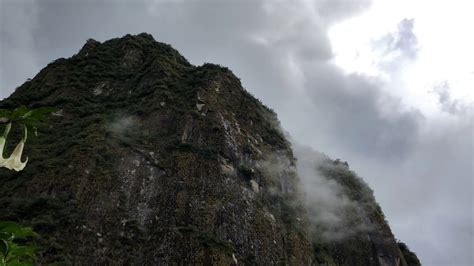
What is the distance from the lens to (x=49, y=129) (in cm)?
3169

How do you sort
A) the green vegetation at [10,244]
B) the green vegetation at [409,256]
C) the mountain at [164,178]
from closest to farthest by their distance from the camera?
the green vegetation at [10,244] < the mountain at [164,178] < the green vegetation at [409,256]

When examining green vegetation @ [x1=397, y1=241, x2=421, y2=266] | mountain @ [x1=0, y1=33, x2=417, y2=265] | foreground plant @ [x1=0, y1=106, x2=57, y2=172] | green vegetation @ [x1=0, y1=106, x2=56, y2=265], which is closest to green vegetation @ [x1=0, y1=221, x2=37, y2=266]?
green vegetation @ [x1=0, y1=106, x2=56, y2=265]

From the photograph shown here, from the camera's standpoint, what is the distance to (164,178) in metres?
28.7

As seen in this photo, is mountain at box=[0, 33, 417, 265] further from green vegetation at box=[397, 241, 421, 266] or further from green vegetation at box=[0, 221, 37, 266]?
green vegetation at box=[0, 221, 37, 266]

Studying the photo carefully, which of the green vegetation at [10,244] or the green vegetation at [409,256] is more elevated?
the green vegetation at [409,256]

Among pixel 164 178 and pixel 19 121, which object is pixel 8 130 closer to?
pixel 19 121

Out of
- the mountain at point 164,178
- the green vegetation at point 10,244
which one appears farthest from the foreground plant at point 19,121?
the mountain at point 164,178

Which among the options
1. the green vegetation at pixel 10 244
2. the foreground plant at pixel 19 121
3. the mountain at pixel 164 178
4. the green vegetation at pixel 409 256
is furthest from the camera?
the green vegetation at pixel 409 256

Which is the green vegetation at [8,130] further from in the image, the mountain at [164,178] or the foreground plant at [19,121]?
the mountain at [164,178]

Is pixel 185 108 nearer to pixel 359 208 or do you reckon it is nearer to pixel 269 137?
pixel 269 137

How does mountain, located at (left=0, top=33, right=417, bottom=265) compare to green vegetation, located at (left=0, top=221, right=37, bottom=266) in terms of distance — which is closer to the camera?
green vegetation, located at (left=0, top=221, right=37, bottom=266)

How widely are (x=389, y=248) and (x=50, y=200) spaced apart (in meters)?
27.8

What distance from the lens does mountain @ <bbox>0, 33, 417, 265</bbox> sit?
2378 centimetres

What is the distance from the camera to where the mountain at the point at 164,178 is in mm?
23781
